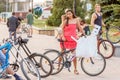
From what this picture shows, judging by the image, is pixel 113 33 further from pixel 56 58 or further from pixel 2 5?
pixel 2 5

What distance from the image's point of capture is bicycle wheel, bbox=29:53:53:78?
1043 cm

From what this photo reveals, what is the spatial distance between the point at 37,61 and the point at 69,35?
1.40 m

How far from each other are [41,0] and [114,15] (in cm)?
9495

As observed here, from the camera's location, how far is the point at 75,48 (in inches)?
454

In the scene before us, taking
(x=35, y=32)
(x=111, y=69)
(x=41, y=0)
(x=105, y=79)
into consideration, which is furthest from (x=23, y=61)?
(x=41, y=0)

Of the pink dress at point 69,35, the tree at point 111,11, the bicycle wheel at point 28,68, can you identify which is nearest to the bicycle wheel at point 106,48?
the pink dress at point 69,35

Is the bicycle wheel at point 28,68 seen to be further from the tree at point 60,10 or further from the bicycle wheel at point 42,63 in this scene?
the tree at point 60,10

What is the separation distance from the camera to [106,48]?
15109 mm

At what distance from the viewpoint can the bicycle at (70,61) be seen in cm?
1148

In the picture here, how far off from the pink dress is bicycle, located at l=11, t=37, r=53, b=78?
2.98 feet

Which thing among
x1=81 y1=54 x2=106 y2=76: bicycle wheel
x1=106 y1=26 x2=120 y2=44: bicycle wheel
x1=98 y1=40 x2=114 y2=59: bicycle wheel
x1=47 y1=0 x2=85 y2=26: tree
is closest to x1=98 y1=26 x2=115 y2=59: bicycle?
x1=98 y1=40 x2=114 y2=59: bicycle wheel

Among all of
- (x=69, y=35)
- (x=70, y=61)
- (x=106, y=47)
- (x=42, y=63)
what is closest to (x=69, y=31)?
(x=69, y=35)

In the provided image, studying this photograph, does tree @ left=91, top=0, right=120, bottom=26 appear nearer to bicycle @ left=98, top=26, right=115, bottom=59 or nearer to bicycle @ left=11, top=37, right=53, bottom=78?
bicycle @ left=98, top=26, right=115, bottom=59

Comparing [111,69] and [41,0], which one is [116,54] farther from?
[41,0]
